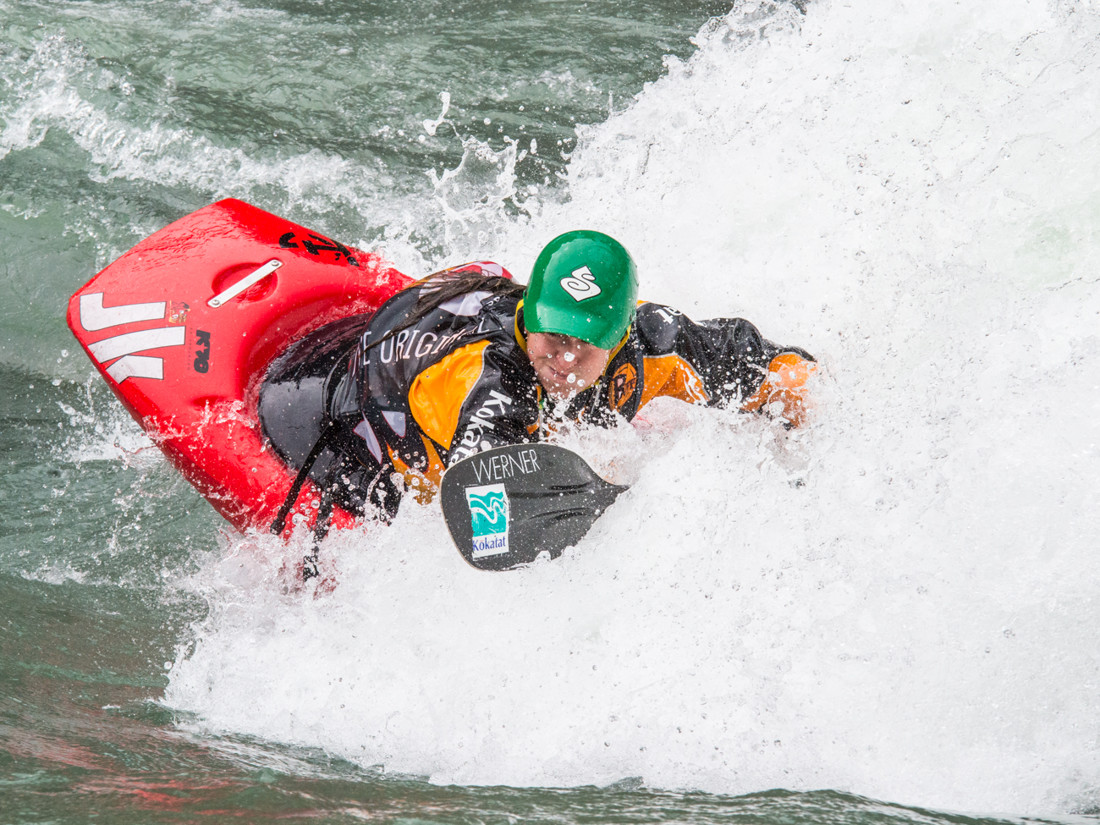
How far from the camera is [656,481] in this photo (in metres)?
2.96

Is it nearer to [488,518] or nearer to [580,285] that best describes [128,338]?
[488,518]

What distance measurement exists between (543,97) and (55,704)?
12.6 feet

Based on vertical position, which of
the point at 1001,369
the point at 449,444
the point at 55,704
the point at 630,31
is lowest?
the point at 55,704

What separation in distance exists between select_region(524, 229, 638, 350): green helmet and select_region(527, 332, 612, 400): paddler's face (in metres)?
0.03

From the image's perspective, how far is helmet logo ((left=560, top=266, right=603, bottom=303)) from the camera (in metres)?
2.41

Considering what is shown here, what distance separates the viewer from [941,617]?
258cm

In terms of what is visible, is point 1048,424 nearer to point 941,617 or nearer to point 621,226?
point 941,617

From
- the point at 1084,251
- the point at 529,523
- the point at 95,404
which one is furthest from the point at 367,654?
the point at 1084,251

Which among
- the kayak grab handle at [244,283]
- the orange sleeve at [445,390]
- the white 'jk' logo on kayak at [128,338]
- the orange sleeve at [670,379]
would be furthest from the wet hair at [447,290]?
the white 'jk' logo on kayak at [128,338]

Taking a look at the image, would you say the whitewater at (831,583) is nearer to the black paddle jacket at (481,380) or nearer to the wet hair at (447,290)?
the black paddle jacket at (481,380)

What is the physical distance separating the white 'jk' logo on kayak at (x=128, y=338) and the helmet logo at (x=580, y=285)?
59.4 inches

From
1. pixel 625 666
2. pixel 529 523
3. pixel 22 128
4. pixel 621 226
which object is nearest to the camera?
pixel 529 523

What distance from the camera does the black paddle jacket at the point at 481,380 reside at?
96.5 inches

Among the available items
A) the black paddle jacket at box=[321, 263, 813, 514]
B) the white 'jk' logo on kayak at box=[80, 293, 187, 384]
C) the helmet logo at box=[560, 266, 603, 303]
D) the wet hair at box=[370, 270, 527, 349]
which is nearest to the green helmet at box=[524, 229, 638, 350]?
the helmet logo at box=[560, 266, 603, 303]
